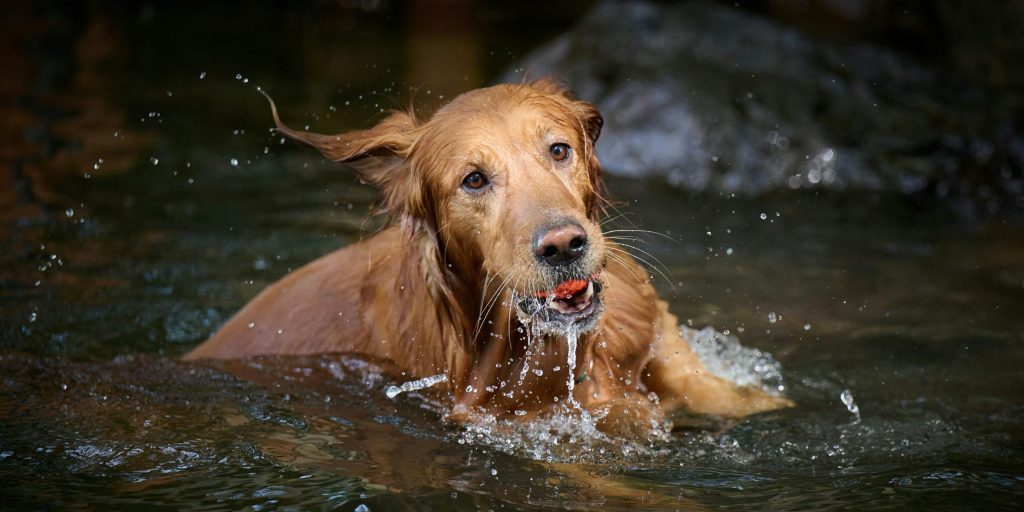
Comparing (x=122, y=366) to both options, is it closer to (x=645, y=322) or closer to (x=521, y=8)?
(x=645, y=322)

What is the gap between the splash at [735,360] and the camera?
19.2 ft

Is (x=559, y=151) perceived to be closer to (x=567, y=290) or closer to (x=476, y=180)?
(x=476, y=180)

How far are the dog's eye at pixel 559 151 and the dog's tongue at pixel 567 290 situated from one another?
52cm

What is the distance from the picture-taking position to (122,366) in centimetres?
596

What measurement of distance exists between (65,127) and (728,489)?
8448 mm

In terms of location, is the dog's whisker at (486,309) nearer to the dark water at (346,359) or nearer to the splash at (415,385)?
the splash at (415,385)

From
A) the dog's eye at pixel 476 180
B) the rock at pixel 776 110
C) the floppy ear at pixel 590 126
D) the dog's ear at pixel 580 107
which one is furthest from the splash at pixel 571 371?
the rock at pixel 776 110

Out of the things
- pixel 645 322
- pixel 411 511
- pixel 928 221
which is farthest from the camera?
pixel 928 221

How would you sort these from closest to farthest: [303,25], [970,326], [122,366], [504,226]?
[504,226] < [122,366] < [970,326] < [303,25]

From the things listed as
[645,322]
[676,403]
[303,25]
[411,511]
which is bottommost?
[411,511]

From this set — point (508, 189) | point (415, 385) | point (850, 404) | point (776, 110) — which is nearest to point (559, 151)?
point (508, 189)

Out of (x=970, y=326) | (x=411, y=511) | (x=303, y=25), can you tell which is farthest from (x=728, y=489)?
(x=303, y=25)

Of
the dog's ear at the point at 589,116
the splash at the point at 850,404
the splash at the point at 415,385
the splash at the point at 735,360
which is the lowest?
the splash at the point at 850,404

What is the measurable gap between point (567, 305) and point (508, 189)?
50 cm
